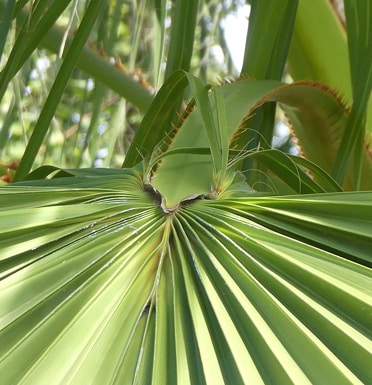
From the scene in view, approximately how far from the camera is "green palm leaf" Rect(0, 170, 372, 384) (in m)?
0.34

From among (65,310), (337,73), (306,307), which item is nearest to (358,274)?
(306,307)

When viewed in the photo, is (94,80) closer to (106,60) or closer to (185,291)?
(106,60)

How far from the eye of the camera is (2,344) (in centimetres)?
Result: 35

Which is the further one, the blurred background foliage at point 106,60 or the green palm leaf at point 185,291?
the blurred background foliage at point 106,60

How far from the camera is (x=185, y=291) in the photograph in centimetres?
40

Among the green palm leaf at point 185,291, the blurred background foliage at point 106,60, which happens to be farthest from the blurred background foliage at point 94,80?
the green palm leaf at point 185,291

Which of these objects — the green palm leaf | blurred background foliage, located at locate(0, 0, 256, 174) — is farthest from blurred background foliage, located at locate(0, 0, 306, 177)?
the green palm leaf

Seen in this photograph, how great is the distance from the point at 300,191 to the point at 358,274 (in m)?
0.23

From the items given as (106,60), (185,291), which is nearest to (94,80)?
(106,60)

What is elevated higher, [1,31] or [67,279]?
[1,31]

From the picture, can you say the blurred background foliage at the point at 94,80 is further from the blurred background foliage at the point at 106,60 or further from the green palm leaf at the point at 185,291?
the green palm leaf at the point at 185,291

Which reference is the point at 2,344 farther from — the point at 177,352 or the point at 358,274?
the point at 358,274

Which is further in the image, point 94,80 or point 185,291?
point 94,80

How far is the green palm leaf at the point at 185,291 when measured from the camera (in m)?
0.34
